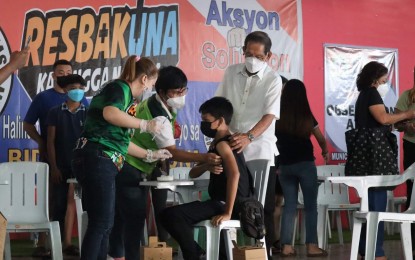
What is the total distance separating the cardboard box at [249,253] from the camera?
4973mm

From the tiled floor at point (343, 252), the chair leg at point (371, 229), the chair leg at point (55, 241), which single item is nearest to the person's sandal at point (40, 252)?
the tiled floor at point (343, 252)

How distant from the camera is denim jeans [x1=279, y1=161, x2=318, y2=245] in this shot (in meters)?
7.39

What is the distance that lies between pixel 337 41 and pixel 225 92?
490 cm

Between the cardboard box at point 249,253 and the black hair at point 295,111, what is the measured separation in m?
2.37

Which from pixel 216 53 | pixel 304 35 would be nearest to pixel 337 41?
pixel 304 35

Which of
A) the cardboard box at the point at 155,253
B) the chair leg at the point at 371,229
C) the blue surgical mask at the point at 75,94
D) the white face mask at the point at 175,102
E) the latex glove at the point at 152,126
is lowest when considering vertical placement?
the cardboard box at the point at 155,253

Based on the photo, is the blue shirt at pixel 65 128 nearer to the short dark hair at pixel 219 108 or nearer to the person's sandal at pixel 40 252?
the person's sandal at pixel 40 252

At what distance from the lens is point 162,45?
30.2 ft

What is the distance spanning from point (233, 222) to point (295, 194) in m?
2.26

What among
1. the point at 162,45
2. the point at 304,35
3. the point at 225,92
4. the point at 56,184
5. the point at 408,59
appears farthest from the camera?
the point at 408,59

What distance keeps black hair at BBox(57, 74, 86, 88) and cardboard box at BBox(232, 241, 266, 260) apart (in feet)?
9.18

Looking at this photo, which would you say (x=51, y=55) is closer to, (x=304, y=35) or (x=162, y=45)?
(x=162, y=45)

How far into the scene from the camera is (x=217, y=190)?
543 cm

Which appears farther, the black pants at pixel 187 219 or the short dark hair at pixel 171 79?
the short dark hair at pixel 171 79
